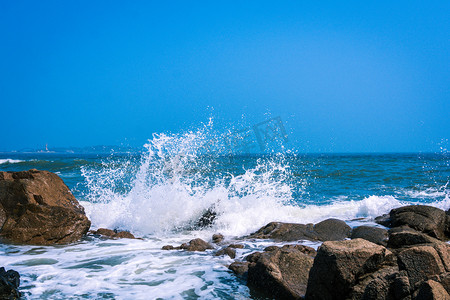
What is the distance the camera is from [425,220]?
720 centimetres

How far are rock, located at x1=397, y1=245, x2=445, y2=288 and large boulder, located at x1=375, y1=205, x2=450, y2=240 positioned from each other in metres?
4.20

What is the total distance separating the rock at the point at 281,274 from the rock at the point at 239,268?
7.6 inches

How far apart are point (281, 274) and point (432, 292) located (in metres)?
1.84

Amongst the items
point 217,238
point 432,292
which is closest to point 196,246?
point 217,238

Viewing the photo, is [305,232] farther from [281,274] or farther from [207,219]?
[281,274]

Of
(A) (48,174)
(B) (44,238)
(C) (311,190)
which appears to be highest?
(A) (48,174)

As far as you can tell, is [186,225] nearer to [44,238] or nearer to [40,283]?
[44,238]

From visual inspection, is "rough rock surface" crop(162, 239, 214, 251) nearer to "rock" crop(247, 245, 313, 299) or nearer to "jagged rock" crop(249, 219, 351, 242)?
"jagged rock" crop(249, 219, 351, 242)

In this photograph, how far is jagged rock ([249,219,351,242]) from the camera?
678 cm

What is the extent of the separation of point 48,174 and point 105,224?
182cm

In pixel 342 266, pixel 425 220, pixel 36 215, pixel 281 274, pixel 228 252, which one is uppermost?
pixel 36 215

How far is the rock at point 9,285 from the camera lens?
12.4 feet

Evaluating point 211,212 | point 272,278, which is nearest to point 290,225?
point 211,212

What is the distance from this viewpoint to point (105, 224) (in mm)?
8734
